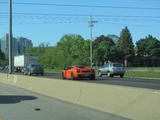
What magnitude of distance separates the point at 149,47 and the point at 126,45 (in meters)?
12.2

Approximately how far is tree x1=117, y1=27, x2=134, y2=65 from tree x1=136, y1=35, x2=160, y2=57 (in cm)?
994

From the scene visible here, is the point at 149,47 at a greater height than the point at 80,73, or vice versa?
the point at 149,47

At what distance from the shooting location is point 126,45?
121875mm

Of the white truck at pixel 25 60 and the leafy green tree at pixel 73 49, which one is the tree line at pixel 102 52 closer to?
the leafy green tree at pixel 73 49

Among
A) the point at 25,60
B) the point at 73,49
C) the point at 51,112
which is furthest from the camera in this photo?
the point at 73,49

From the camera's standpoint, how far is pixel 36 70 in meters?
43.6

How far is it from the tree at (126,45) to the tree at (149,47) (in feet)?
32.6

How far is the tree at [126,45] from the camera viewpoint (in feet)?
392

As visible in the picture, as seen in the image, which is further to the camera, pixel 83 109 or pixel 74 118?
pixel 83 109

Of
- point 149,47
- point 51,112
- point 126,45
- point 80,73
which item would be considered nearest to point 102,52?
point 126,45

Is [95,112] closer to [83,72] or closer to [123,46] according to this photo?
[83,72]

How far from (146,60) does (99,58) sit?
72.1 ft

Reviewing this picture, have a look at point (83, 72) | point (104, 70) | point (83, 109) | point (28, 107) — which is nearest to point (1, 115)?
point (28, 107)

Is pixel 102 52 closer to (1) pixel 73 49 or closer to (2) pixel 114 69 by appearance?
(1) pixel 73 49
